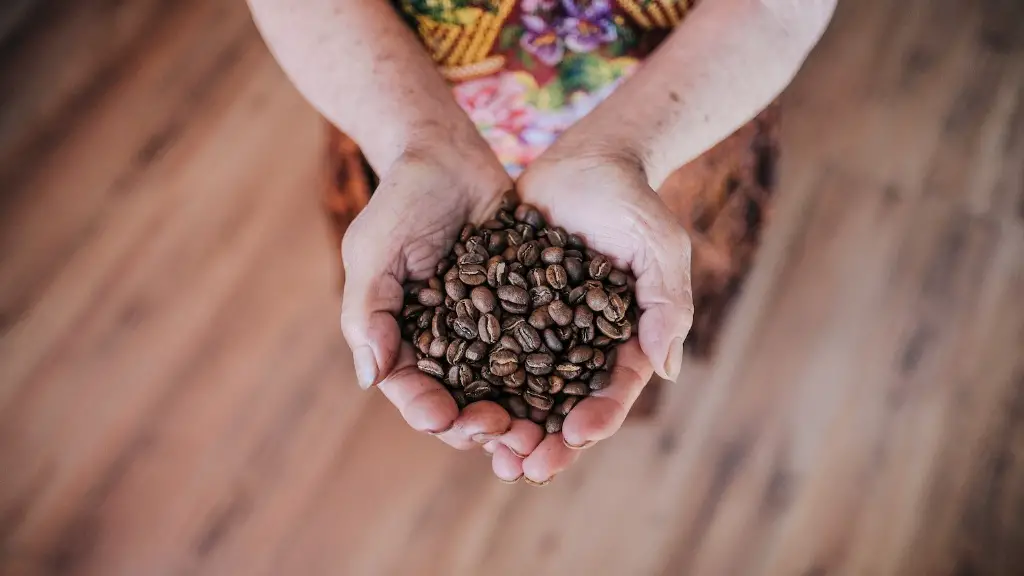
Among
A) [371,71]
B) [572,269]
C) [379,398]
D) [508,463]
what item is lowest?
[379,398]

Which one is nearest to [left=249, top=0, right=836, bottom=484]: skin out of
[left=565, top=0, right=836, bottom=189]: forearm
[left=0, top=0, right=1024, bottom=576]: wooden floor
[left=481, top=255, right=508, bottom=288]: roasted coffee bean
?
[left=565, top=0, right=836, bottom=189]: forearm

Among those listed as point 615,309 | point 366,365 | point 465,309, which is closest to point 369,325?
point 366,365

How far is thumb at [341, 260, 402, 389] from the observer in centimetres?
106

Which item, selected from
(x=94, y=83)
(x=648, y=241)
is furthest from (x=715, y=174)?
(x=94, y=83)

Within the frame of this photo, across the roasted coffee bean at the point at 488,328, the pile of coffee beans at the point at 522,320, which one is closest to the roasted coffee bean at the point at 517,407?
the pile of coffee beans at the point at 522,320

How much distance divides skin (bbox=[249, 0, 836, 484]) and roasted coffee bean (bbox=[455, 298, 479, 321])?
0.09 metres

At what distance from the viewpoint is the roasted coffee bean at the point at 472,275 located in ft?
3.91

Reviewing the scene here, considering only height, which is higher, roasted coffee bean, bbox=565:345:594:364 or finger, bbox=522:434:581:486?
roasted coffee bean, bbox=565:345:594:364

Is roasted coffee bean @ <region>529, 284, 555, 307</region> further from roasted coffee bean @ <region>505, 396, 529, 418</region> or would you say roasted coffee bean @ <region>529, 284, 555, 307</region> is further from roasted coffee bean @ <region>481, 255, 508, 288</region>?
roasted coffee bean @ <region>505, 396, 529, 418</region>

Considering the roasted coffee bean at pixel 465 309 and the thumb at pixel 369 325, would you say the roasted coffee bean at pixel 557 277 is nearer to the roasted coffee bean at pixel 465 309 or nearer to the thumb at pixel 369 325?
the roasted coffee bean at pixel 465 309

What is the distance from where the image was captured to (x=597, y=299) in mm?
1159

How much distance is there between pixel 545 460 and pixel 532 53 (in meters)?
0.74

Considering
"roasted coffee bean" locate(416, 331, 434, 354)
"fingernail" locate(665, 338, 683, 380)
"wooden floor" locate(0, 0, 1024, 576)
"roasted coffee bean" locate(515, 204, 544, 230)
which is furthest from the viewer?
"wooden floor" locate(0, 0, 1024, 576)

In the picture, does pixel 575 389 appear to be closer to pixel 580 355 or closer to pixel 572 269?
pixel 580 355
